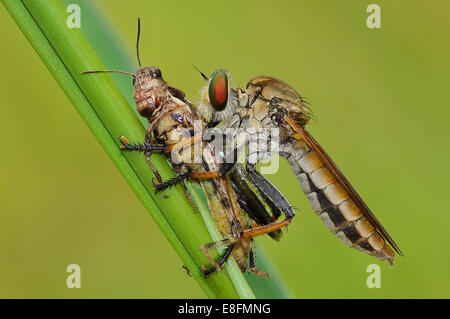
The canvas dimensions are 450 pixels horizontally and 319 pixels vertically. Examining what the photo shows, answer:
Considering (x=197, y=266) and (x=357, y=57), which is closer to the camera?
(x=197, y=266)

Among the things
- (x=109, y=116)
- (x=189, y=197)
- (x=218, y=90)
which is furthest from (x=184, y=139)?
(x=109, y=116)

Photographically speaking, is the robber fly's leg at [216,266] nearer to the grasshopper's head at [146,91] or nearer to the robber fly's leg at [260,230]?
the robber fly's leg at [260,230]

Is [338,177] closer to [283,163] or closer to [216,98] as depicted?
[216,98]

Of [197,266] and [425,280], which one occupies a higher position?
[425,280]

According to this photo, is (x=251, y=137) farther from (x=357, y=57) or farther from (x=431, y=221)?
(x=357, y=57)

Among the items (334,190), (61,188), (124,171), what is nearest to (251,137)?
(334,190)

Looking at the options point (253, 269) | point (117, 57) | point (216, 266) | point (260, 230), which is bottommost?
point (216, 266)

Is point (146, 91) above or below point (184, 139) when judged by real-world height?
above
